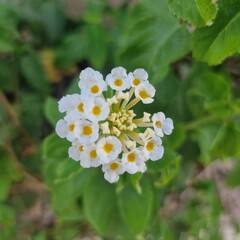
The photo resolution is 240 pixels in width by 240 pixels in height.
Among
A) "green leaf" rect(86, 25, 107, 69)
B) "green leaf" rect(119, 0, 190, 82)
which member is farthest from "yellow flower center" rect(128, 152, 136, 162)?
"green leaf" rect(86, 25, 107, 69)

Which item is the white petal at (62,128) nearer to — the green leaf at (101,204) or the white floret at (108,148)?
the white floret at (108,148)

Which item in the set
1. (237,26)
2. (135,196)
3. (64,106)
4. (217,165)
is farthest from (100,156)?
(217,165)

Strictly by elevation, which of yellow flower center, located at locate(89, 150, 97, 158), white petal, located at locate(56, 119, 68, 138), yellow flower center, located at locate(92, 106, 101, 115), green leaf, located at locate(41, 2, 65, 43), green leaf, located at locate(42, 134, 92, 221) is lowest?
yellow flower center, located at locate(89, 150, 97, 158)

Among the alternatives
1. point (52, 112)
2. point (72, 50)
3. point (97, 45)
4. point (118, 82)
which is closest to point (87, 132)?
point (118, 82)

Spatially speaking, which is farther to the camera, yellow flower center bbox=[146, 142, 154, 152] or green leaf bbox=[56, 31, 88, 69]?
green leaf bbox=[56, 31, 88, 69]

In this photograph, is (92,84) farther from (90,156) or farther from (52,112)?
(52,112)

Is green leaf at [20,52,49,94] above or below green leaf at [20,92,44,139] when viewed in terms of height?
above

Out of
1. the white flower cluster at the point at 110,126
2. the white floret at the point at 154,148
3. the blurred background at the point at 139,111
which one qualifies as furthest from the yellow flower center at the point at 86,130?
the blurred background at the point at 139,111

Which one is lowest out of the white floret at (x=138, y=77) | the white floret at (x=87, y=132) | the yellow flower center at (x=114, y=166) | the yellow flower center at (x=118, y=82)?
the yellow flower center at (x=114, y=166)

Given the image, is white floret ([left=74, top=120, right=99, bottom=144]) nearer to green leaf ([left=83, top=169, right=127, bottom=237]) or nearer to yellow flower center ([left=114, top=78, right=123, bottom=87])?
yellow flower center ([left=114, top=78, right=123, bottom=87])
